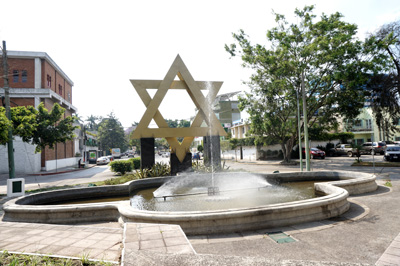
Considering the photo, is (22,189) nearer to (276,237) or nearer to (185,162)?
(185,162)

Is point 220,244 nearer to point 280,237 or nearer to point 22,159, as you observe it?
point 280,237

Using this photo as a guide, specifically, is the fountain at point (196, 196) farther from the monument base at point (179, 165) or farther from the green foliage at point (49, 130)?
the green foliage at point (49, 130)

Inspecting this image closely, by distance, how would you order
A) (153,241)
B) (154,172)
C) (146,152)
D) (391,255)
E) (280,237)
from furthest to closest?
(146,152) < (154,172) < (280,237) < (391,255) < (153,241)

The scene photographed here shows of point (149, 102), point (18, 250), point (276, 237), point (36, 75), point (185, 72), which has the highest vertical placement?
point (36, 75)

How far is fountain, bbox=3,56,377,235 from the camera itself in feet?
17.6

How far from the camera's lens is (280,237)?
16.5ft

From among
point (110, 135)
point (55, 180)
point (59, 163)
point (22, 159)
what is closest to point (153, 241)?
point (55, 180)

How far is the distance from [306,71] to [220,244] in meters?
22.5

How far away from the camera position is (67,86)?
4312 centimetres

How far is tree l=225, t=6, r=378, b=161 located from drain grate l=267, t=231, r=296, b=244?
16.9 m

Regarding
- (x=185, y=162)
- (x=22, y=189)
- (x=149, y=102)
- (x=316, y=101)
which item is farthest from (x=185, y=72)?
(x=316, y=101)

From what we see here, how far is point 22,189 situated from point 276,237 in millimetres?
11552

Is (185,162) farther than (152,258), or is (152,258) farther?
(185,162)

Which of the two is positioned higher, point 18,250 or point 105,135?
point 105,135
